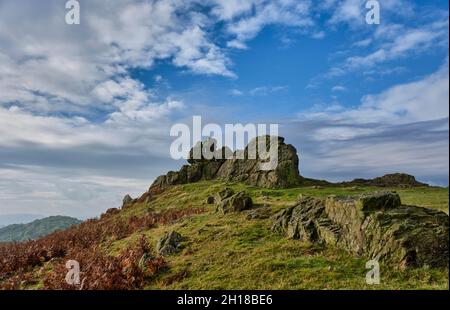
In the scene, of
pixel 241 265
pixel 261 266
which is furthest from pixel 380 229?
pixel 241 265

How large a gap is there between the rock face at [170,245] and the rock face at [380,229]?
260 inches

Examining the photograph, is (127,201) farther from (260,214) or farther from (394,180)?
(394,180)

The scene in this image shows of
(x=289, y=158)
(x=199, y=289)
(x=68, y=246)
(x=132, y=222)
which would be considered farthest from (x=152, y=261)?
(x=289, y=158)

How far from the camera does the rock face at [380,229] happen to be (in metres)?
15.3

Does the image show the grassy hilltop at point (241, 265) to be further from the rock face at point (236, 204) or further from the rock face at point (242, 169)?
the rock face at point (242, 169)

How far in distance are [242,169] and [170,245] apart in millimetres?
34889

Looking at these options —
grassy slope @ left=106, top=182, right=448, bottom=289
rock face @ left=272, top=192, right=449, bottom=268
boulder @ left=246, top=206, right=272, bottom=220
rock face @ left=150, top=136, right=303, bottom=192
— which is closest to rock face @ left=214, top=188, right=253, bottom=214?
boulder @ left=246, top=206, right=272, bottom=220

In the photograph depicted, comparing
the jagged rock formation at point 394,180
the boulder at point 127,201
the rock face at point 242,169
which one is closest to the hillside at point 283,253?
the rock face at point 242,169

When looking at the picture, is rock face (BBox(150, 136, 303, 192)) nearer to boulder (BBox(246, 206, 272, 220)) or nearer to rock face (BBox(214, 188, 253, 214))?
rock face (BBox(214, 188, 253, 214))

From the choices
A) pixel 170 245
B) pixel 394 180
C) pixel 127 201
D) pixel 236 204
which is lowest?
pixel 170 245

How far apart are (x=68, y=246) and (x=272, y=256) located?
2017cm

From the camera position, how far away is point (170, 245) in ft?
72.6

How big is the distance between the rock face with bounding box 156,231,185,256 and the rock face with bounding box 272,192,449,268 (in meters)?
6.59

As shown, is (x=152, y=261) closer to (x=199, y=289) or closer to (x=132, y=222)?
(x=199, y=289)
